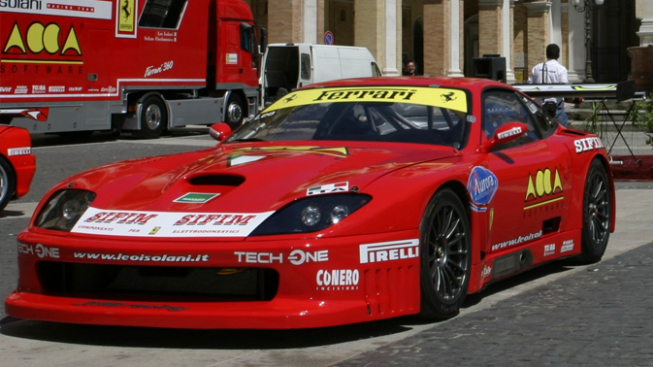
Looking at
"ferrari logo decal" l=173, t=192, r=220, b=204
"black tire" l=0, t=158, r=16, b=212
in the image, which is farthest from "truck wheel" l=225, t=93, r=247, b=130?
"ferrari logo decal" l=173, t=192, r=220, b=204

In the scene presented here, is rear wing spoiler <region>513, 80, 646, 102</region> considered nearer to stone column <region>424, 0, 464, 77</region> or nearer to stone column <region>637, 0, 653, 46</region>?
stone column <region>637, 0, 653, 46</region>

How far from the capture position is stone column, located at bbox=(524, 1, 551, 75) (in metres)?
60.3

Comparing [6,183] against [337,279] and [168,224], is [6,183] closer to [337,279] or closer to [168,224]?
[168,224]

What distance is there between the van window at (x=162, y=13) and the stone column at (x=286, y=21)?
9935mm

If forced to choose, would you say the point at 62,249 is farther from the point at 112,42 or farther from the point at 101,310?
the point at 112,42

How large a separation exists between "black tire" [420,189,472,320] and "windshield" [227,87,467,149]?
2.08 ft

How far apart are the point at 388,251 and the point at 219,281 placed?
758 mm

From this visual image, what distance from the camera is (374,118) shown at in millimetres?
7074

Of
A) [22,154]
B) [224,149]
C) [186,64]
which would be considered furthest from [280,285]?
[186,64]

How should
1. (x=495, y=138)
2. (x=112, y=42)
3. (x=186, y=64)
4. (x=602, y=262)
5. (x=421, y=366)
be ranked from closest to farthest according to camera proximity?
(x=421, y=366)
(x=495, y=138)
(x=602, y=262)
(x=112, y=42)
(x=186, y=64)

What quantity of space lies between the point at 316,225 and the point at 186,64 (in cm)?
2230

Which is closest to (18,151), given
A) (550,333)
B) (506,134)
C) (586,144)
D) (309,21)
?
(586,144)

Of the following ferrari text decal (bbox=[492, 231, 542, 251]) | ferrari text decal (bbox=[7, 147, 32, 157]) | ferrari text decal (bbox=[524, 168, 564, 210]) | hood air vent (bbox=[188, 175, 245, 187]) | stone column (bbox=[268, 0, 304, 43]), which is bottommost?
ferrari text decal (bbox=[492, 231, 542, 251])

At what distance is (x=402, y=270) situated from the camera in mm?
5824
